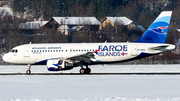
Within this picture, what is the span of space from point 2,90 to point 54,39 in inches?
2584

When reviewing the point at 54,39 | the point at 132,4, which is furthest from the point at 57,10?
the point at 54,39

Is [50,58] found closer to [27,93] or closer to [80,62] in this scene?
[80,62]

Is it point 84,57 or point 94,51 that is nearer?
point 84,57

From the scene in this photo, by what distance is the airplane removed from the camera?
122 feet

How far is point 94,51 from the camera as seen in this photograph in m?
37.6

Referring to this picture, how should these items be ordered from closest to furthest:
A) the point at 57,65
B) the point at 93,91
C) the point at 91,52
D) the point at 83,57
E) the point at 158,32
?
1. the point at 93,91
2. the point at 57,65
3. the point at 91,52
4. the point at 83,57
5. the point at 158,32

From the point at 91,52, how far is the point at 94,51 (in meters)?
0.94

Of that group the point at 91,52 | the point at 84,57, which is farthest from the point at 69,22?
the point at 91,52

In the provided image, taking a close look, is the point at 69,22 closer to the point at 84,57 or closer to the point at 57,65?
the point at 84,57

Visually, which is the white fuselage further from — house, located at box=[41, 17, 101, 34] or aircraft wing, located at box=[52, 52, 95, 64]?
house, located at box=[41, 17, 101, 34]

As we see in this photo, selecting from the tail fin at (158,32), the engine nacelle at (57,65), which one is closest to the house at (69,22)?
the tail fin at (158,32)

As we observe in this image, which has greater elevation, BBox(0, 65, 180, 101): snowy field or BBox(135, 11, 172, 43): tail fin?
BBox(135, 11, 172, 43): tail fin

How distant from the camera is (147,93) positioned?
2261 centimetres

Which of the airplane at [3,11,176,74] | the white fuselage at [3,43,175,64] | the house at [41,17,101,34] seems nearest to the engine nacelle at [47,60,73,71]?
the airplane at [3,11,176,74]
